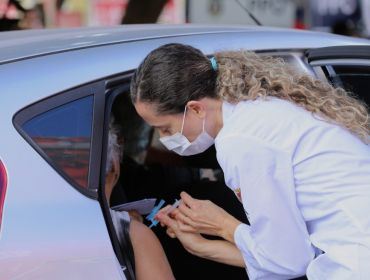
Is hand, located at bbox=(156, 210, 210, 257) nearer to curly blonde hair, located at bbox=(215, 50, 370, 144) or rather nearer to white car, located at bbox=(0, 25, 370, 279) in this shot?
white car, located at bbox=(0, 25, 370, 279)

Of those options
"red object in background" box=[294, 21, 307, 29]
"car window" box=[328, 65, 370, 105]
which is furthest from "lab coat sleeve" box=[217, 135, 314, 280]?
"red object in background" box=[294, 21, 307, 29]

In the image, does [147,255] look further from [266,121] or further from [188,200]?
[266,121]

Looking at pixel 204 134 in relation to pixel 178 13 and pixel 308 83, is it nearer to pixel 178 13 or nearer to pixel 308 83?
pixel 308 83

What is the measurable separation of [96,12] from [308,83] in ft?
→ 34.1

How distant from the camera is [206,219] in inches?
88.2

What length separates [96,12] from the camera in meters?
12.2

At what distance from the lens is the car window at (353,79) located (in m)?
2.78

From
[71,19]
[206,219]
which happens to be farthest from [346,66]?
[71,19]

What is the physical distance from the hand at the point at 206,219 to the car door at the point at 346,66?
2.50ft

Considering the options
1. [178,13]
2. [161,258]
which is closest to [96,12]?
[178,13]

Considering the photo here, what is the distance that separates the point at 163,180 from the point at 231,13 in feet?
12.2

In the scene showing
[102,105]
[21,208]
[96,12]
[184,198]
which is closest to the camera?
[21,208]

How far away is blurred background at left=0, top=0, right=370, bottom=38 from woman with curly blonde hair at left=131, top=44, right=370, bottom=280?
292 centimetres

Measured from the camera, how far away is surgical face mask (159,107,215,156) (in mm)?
2086
